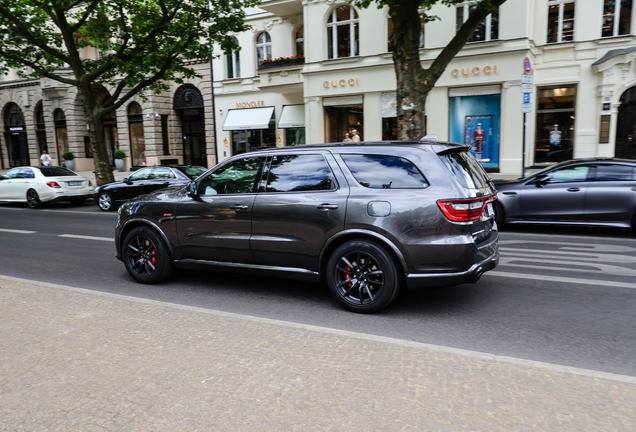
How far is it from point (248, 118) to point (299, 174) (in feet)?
71.8

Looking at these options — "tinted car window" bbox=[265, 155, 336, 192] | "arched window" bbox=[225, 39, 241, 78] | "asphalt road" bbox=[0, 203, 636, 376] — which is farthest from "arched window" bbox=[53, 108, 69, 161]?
"tinted car window" bbox=[265, 155, 336, 192]

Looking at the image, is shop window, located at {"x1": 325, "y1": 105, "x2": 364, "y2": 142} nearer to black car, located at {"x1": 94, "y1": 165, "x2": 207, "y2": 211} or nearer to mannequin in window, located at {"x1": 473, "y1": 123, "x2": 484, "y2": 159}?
mannequin in window, located at {"x1": 473, "y1": 123, "x2": 484, "y2": 159}

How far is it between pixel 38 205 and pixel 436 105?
51.4 feet

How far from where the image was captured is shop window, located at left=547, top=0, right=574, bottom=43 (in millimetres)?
19219

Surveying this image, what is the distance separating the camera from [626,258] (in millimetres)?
7168

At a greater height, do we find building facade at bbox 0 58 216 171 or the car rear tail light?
building facade at bbox 0 58 216 171

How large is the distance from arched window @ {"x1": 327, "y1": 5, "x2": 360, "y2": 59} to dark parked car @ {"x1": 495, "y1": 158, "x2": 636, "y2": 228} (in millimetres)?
14458

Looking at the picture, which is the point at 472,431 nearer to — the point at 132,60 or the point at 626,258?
the point at 626,258

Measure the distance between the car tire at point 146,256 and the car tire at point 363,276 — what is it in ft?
7.58

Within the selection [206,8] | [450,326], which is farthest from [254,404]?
[206,8]

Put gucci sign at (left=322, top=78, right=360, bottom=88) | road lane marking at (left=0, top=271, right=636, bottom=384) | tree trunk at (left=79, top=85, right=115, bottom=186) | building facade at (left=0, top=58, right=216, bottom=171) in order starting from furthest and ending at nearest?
building facade at (left=0, top=58, right=216, bottom=171)
gucci sign at (left=322, top=78, right=360, bottom=88)
tree trunk at (left=79, top=85, right=115, bottom=186)
road lane marking at (left=0, top=271, right=636, bottom=384)

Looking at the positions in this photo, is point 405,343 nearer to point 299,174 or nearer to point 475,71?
point 299,174

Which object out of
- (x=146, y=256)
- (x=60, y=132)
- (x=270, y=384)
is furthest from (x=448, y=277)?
(x=60, y=132)

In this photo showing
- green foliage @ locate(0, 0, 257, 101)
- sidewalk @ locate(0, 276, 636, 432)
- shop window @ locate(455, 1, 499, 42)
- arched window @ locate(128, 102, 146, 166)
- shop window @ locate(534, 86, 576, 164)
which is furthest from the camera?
arched window @ locate(128, 102, 146, 166)
